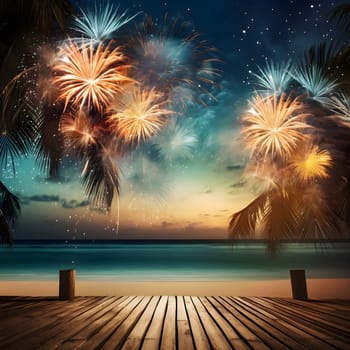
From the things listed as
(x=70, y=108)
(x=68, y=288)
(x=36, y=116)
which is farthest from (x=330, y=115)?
(x=68, y=288)

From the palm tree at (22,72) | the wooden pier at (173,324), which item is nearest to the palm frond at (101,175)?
the palm tree at (22,72)

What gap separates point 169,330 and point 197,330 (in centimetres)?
33

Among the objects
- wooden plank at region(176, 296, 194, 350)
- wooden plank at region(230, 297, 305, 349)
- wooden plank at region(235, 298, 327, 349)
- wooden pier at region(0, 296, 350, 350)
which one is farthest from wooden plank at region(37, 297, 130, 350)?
wooden plank at region(235, 298, 327, 349)

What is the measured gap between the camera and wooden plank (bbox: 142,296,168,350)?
358 centimetres

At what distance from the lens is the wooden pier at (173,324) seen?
3.66 m

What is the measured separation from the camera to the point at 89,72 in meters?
6.39

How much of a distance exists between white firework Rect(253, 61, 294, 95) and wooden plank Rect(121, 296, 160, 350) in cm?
454

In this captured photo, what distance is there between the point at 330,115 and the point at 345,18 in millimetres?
1947

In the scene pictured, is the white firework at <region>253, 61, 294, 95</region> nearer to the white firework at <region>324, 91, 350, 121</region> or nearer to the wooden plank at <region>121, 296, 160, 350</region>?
the white firework at <region>324, 91, 350, 121</region>

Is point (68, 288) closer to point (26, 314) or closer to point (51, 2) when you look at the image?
point (26, 314)

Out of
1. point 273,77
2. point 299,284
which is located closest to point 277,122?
point 273,77

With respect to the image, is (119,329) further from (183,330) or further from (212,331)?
(212,331)

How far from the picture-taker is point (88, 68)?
636 centimetres

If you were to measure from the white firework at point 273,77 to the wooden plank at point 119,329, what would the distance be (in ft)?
15.1
